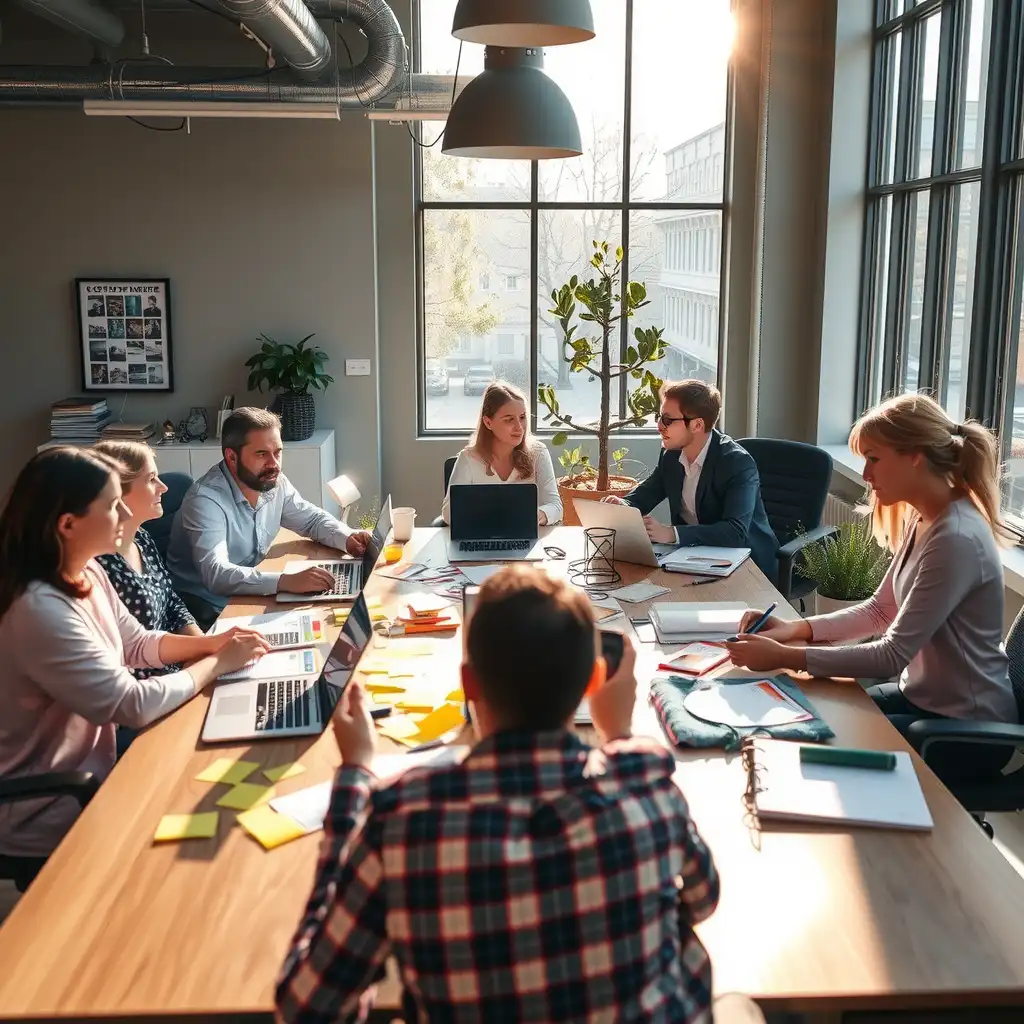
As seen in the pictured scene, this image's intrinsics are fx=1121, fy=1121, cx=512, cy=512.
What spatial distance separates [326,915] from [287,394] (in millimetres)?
5181

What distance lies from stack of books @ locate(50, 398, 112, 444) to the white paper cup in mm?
2946

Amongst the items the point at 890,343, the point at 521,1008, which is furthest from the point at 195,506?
the point at 890,343

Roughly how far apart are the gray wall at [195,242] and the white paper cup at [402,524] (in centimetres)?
264

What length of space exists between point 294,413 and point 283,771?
4.30 metres

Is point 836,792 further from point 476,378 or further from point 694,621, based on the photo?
point 476,378

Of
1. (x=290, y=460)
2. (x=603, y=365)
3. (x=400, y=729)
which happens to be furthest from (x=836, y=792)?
(x=290, y=460)

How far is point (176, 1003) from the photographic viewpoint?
1.42 metres

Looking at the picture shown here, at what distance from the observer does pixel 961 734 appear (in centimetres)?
232

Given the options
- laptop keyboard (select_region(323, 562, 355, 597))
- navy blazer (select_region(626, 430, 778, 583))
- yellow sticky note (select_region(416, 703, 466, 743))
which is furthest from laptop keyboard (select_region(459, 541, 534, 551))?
yellow sticky note (select_region(416, 703, 466, 743))

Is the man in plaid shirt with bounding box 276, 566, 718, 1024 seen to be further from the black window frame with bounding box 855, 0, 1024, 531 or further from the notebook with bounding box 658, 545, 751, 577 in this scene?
the black window frame with bounding box 855, 0, 1024, 531

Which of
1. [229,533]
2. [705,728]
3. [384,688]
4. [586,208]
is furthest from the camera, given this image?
[586,208]

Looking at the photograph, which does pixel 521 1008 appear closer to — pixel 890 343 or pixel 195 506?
pixel 195 506

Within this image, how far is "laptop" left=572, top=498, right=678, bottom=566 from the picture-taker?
3.47 meters

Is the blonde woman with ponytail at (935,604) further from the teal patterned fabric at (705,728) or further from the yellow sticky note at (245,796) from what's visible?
the yellow sticky note at (245,796)
